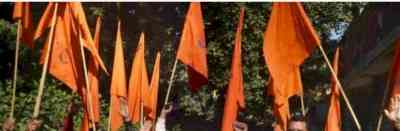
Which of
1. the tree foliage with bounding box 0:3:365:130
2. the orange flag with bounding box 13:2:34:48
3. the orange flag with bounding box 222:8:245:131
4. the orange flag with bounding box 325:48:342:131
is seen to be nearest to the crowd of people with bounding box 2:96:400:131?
the orange flag with bounding box 222:8:245:131

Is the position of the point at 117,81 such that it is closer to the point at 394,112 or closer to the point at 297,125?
the point at 297,125

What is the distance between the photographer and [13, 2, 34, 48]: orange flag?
8.78 meters

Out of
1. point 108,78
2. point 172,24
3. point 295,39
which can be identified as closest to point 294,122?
point 295,39

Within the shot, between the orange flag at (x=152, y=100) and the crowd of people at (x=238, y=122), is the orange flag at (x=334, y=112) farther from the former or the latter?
the orange flag at (x=152, y=100)

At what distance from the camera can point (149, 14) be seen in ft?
58.2

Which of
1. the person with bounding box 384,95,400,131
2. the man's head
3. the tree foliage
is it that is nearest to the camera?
the person with bounding box 384,95,400,131

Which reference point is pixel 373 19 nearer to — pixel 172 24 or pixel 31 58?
pixel 172 24

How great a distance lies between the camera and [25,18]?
29.3 feet

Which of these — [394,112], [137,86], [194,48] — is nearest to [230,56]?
[137,86]

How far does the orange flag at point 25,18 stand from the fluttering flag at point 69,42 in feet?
0.95

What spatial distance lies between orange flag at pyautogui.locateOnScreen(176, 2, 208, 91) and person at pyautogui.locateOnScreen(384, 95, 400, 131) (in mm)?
2545

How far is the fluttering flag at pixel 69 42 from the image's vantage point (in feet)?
27.5

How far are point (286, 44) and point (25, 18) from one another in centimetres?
282

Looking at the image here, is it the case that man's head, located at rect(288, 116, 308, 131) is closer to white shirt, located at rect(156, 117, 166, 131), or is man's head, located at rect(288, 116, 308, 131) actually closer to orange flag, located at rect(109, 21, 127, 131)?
orange flag, located at rect(109, 21, 127, 131)
